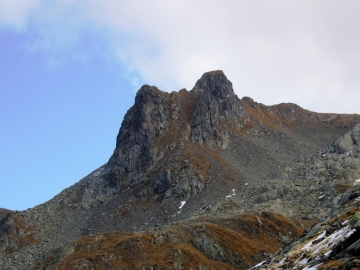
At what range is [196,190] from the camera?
410 ft

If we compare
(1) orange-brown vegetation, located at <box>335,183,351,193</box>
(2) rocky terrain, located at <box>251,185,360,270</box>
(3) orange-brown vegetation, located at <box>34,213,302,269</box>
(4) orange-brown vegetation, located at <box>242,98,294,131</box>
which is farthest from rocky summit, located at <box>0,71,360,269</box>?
(2) rocky terrain, located at <box>251,185,360,270</box>

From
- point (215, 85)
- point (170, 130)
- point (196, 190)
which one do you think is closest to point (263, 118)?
point (215, 85)

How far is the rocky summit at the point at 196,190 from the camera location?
7244 cm

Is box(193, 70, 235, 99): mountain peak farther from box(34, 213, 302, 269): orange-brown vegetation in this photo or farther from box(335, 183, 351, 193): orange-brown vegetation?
box(34, 213, 302, 269): orange-brown vegetation

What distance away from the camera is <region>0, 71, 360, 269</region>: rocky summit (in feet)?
238

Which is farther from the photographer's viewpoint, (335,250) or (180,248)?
(180,248)

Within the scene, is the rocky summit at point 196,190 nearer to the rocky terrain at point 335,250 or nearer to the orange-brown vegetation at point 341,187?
the orange-brown vegetation at point 341,187

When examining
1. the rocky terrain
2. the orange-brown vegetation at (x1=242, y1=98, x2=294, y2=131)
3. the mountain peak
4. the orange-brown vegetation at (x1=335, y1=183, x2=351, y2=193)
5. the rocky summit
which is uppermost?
the mountain peak

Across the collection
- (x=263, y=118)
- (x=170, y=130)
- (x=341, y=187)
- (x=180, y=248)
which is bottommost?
(x=341, y=187)

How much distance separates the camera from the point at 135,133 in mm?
150250

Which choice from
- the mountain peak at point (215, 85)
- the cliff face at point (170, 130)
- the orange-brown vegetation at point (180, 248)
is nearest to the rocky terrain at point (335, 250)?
the orange-brown vegetation at point (180, 248)

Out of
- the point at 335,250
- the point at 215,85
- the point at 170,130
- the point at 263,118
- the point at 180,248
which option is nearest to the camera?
the point at 335,250

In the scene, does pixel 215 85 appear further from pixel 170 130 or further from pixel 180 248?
pixel 180 248

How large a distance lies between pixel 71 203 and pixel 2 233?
21.4 m
